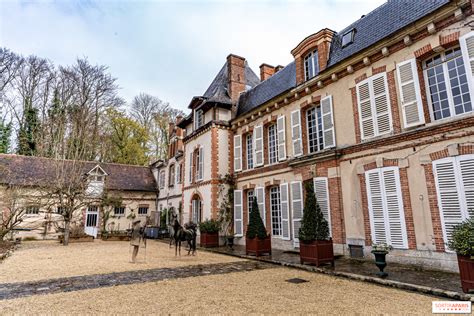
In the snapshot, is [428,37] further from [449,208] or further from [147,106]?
[147,106]

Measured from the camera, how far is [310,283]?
5410mm

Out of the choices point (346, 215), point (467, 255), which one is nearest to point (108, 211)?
point (346, 215)

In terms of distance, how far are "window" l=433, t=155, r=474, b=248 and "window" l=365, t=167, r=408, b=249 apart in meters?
0.91

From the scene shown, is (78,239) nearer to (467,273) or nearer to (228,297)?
(228,297)

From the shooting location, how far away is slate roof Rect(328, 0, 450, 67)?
24.0 feet

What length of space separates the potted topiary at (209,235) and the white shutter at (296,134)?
4929 millimetres

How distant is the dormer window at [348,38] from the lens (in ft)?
30.7

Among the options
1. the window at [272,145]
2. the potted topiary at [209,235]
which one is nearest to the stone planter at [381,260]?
the window at [272,145]

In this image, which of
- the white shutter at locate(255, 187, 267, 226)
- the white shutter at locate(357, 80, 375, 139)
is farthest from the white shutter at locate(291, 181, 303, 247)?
the white shutter at locate(357, 80, 375, 139)

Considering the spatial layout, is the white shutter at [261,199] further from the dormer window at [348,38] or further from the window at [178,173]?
the window at [178,173]

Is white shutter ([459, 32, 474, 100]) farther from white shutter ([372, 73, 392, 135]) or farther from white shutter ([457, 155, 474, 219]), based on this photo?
white shutter ([372, 73, 392, 135])

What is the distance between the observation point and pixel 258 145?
12453mm

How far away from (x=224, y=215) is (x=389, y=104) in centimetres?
877

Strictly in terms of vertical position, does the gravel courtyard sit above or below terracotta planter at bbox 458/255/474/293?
below
